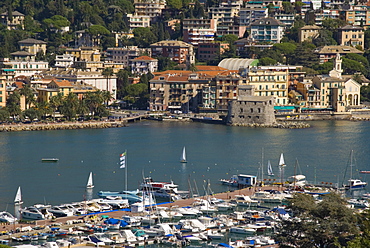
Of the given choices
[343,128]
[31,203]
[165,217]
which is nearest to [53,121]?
[343,128]

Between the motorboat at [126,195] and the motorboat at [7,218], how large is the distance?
12.9 ft

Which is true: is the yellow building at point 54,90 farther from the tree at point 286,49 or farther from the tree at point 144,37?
the tree at point 286,49

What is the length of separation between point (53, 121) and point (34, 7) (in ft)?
104

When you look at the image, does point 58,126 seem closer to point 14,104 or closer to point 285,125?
point 14,104

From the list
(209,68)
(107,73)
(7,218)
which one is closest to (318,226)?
(7,218)

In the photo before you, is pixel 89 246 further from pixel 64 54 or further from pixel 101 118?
pixel 64 54

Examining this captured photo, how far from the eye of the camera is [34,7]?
266 feet

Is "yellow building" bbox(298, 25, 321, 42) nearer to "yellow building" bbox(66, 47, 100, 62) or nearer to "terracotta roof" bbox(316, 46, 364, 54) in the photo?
"terracotta roof" bbox(316, 46, 364, 54)

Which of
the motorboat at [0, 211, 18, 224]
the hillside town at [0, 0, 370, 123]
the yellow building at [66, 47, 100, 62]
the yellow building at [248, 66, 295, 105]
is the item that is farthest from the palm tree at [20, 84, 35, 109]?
the motorboat at [0, 211, 18, 224]

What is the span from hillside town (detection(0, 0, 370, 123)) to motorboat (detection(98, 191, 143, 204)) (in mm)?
20750

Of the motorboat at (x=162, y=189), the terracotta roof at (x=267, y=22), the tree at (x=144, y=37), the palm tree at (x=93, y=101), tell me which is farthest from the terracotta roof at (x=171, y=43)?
the motorboat at (x=162, y=189)

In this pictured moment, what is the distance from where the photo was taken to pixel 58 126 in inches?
1976

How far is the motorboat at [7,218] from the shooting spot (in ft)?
88.6

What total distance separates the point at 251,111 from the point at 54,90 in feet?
37.4
